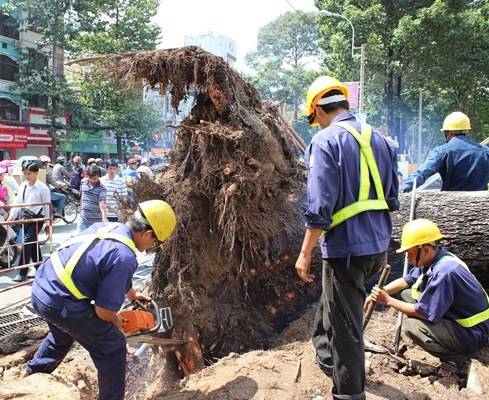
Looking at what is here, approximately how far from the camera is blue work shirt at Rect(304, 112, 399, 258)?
231cm

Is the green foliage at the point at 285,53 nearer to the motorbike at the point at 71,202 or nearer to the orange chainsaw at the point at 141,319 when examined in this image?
the motorbike at the point at 71,202

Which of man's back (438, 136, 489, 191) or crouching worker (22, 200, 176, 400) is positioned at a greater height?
man's back (438, 136, 489, 191)

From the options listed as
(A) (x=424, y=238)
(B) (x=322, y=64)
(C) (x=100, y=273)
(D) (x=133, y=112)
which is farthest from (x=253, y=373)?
(D) (x=133, y=112)

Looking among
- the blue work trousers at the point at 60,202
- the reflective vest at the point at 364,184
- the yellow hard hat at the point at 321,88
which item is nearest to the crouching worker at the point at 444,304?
the reflective vest at the point at 364,184

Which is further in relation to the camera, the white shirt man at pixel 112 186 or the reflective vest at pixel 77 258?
the white shirt man at pixel 112 186

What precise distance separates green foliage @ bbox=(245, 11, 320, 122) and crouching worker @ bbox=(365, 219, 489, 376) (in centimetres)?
3541

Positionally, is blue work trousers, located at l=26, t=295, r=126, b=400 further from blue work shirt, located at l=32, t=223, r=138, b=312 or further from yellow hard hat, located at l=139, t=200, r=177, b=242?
yellow hard hat, located at l=139, t=200, r=177, b=242

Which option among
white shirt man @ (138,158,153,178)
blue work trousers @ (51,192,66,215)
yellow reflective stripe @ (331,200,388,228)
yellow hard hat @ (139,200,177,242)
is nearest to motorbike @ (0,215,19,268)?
white shirt man @ (138,158,153,178)

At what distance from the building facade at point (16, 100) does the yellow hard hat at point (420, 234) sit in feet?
72.7

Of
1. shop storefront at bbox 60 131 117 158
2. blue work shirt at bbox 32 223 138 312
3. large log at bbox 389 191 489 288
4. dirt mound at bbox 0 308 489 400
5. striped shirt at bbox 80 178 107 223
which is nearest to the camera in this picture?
blue work shirt at bbox 32 223 138 312

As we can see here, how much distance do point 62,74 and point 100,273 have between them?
23.6m

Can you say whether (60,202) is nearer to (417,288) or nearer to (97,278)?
(97,278)

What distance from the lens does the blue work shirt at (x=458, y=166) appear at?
4.21 meters

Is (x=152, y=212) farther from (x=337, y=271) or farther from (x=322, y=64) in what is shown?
(x=322, y=64)
